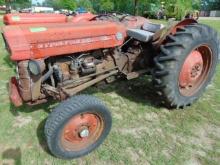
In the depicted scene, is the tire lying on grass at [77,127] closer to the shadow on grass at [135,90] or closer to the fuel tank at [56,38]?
the fuel tank at [56,38]

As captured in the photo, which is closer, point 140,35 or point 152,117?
point 140,35

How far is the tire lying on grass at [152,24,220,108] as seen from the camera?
3803 mm

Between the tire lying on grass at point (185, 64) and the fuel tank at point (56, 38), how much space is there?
74 centimetres

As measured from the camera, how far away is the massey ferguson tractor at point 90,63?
9.84 feet

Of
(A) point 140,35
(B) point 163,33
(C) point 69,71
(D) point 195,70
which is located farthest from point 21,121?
(D) point 195,70

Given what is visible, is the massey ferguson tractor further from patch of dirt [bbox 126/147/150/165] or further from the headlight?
patch of dirt [bbox 126/147/150/165]

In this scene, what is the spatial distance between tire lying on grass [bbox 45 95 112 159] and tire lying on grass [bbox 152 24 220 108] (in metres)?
1.17

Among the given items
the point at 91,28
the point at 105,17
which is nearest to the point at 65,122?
the point at 91,28

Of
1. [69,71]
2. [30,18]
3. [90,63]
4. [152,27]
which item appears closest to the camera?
[69,71]

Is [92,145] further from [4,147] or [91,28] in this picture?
[91,28]

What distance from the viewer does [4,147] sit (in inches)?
127

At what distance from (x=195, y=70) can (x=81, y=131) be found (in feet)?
7.41

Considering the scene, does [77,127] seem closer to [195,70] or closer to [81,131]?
[81,131]

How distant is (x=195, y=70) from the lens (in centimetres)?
435
